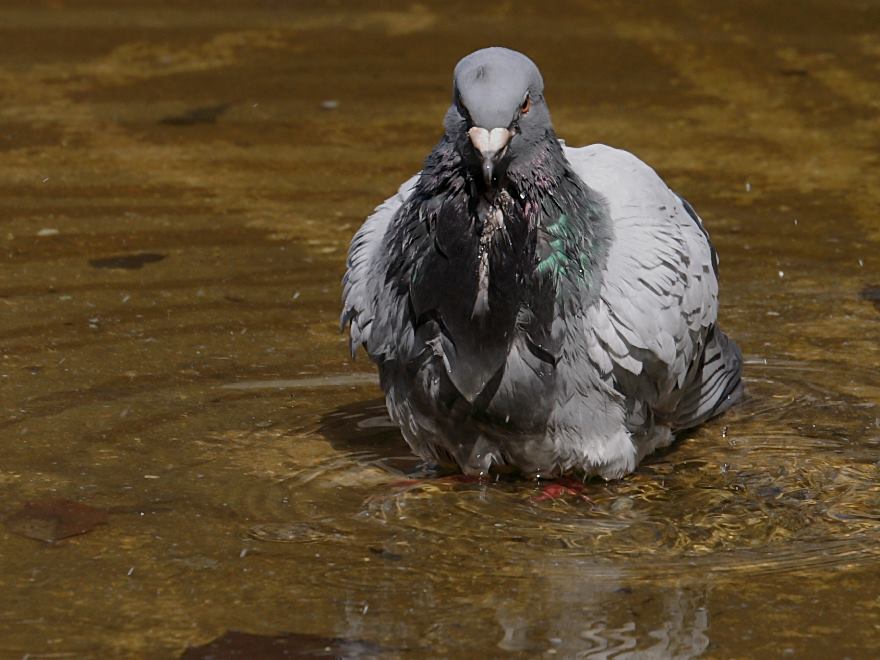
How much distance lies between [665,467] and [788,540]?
801mm

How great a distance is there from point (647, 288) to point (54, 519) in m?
1.98

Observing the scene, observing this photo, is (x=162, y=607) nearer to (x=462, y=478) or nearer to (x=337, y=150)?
(x=462, y=478)

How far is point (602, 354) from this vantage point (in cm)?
521

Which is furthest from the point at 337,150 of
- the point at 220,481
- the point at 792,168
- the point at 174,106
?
the point at 220,481

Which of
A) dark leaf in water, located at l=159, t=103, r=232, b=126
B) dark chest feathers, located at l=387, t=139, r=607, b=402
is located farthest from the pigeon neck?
dark leaf in water, located at l=159, t=103, r=232, b=126

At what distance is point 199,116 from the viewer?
960cm

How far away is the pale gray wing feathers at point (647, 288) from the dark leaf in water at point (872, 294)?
5.17ft

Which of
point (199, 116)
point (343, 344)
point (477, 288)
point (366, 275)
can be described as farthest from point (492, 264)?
point (199, 116)

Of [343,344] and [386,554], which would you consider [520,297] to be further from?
[343,344]

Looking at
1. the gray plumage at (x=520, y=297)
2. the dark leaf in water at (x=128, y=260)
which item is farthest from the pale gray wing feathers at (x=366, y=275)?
the dark leaf in water at (x=128, y=260)

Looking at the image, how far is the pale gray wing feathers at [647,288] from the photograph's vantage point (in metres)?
5.23

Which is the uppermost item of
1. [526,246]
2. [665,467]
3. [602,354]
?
[526,246]

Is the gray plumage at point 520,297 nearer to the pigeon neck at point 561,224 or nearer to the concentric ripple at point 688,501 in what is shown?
A: the pigeon neck at point 561,224

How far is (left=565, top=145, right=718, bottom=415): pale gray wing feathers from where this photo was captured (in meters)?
5.23
